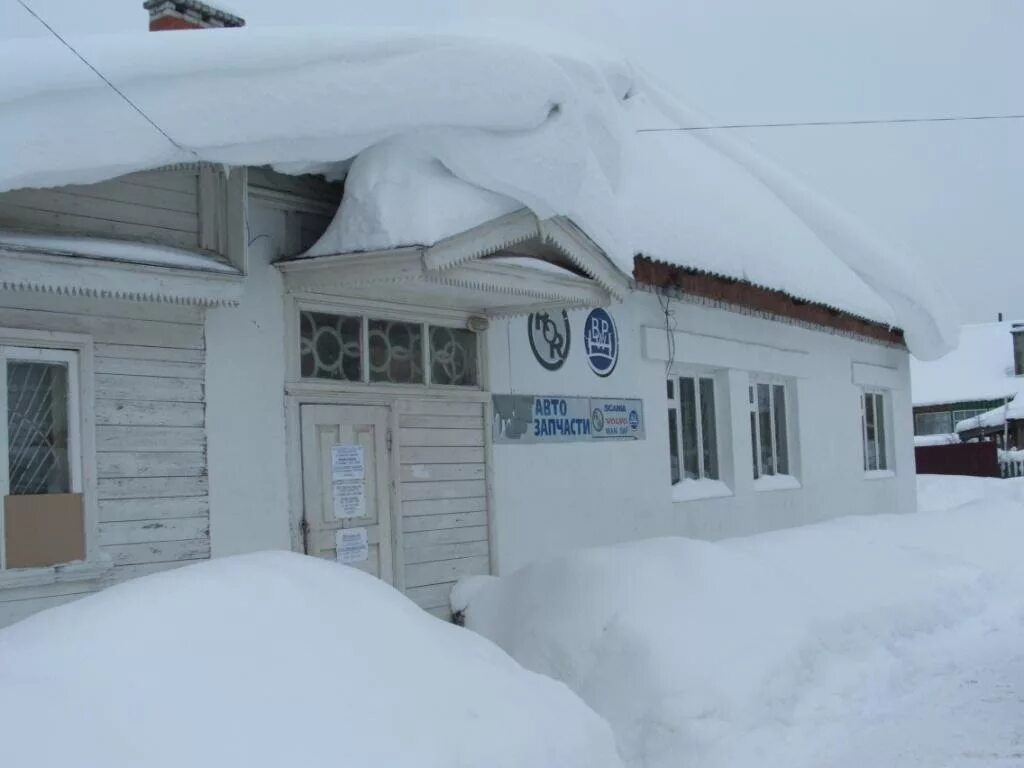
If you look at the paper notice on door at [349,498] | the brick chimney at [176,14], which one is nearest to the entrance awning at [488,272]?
the paper notice on door at [349,498]

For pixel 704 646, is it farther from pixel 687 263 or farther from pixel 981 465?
pixel 981 465

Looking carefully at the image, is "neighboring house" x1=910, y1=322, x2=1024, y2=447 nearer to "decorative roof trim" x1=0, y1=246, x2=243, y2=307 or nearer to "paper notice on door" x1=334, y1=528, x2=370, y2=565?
"paper notice on door" x1=334, y1=528, x2=370, y2=565

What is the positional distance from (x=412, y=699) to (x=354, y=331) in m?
3.85

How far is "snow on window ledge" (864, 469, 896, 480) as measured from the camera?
596 inches

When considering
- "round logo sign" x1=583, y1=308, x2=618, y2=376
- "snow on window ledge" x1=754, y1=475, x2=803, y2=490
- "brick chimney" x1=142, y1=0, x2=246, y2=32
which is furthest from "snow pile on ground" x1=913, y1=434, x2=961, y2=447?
"brick chimney" x1=142, y1=0, x2=246, y2=32

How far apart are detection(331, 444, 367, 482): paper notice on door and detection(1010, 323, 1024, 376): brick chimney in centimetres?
4026

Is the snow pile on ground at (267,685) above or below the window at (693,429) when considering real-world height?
below

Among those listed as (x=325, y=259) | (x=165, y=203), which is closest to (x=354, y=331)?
(x=325, y=259)

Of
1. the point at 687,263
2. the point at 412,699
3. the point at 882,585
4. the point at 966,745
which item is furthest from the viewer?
the point at 687,263

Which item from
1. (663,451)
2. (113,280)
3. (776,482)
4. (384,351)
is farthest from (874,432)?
(113,280)

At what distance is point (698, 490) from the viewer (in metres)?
11.2

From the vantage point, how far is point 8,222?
217 inches

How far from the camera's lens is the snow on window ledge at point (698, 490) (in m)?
10.8

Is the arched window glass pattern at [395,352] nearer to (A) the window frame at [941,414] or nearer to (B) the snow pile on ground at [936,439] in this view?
(B) the snow pile on ground at [936,439]
